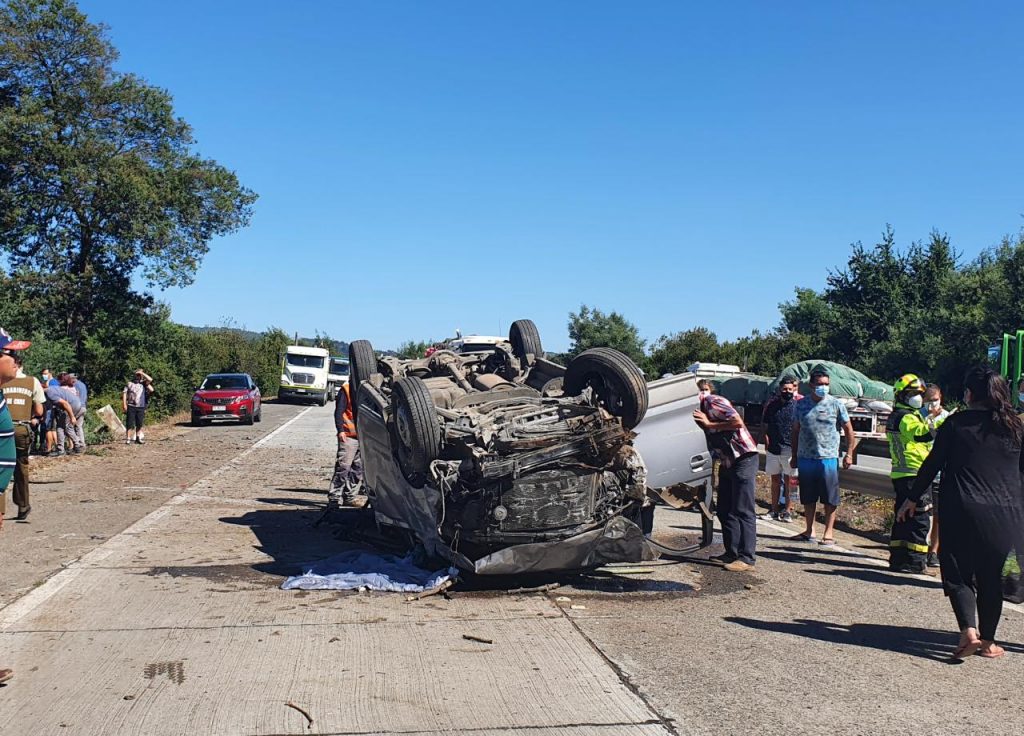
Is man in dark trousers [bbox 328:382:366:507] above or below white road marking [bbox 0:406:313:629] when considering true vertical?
above

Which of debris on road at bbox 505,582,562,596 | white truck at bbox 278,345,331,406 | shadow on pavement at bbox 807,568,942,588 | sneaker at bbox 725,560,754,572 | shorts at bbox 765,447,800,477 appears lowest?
shadow on pavement at bbox 807,568,942,588

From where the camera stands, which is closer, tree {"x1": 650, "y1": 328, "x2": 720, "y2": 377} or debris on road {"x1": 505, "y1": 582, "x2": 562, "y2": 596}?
debris on road {"x1": 505, "y1": 582, "x2": 562, "y2": 596}

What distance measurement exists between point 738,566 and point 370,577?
3.31 meters

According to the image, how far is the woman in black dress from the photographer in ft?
19.0

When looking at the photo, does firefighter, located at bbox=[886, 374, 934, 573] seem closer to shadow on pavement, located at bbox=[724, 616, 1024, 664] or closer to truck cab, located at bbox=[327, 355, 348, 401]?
shadow on pavement, located at bbox=[724, 616, 1024, 664]

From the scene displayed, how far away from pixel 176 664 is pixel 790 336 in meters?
42.8

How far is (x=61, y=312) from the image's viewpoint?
30.7 m

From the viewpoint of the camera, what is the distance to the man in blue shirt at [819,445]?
979 centimetres

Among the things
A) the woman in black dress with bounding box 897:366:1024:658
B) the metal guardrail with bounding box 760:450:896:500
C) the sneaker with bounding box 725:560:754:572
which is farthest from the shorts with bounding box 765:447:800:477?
the woman in black dress with bounding box 897:366:1024:658

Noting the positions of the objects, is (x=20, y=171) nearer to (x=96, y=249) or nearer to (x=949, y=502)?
(x=96, y=249)

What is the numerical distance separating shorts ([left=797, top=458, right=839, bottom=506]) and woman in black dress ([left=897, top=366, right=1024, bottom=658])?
12.0 feet

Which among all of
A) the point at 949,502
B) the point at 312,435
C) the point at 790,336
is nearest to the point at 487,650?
the point at 949,502

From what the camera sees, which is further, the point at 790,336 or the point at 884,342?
the point at 790,336

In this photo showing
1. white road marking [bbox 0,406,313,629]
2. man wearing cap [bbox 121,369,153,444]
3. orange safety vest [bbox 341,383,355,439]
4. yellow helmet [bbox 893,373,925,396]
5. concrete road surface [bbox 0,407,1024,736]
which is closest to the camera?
concrete road surface [bbox 0,407,1024,736]
